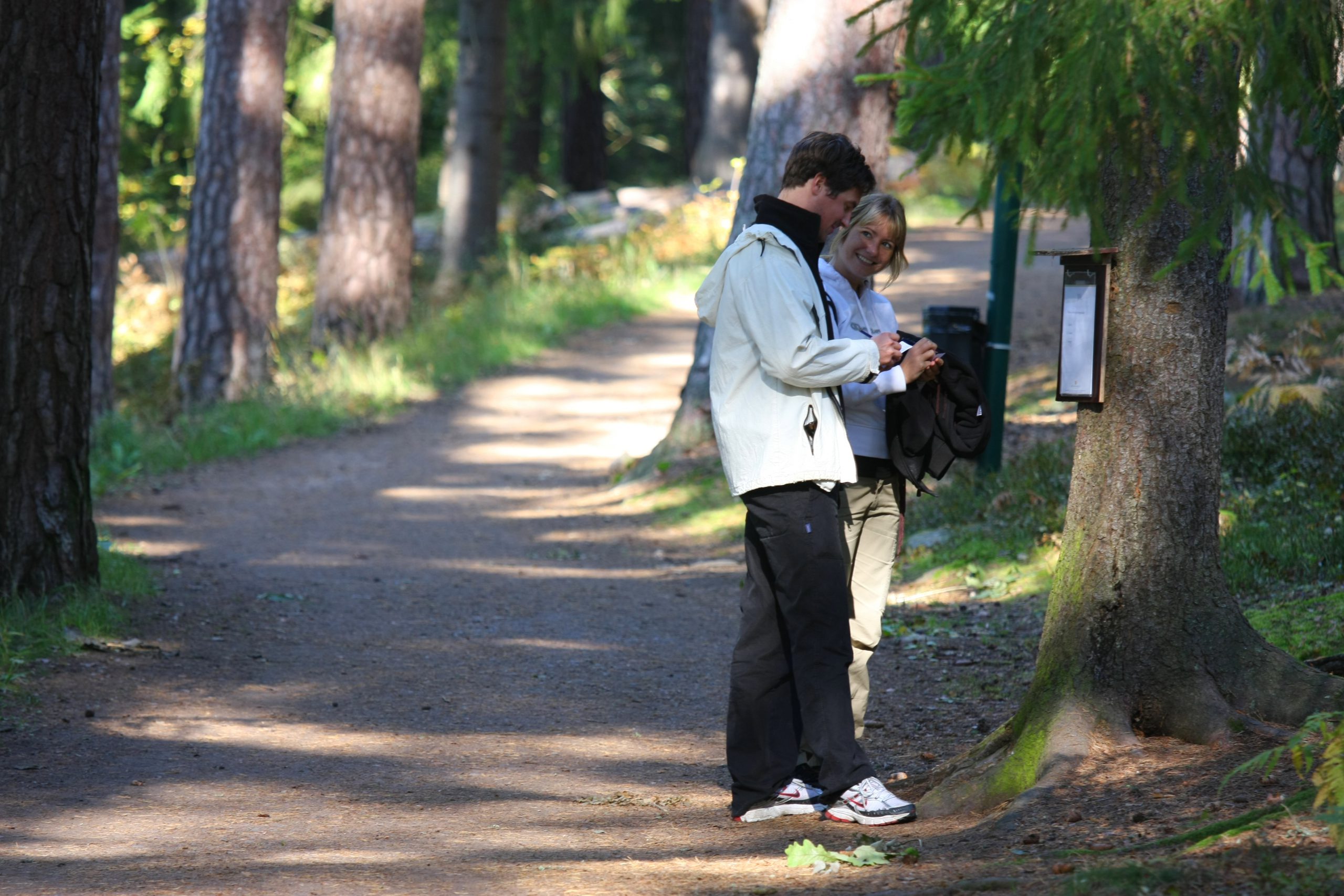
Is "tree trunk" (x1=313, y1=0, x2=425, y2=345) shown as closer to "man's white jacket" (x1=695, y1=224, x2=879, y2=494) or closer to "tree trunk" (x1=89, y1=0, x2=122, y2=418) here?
"tree trunk" (x1=89, y1=0, x2=122, y2=418)

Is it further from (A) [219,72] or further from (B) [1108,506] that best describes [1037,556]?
(A) [219,72]

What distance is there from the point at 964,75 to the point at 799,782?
90.5 inches

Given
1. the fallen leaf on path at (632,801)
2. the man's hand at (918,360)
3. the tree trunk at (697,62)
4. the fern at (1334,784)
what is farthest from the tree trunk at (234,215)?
the tree trunk at (697,62)

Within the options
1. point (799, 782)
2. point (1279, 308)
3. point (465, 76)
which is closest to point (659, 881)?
point (799, 782)

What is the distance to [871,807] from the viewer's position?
13.4ft

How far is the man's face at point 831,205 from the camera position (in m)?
4.21

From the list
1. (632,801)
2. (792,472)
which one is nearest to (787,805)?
(632,801)

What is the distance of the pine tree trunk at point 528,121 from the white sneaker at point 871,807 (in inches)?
773

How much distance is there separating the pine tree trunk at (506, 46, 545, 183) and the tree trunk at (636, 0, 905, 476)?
1269cm

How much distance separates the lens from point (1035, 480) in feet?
26.8

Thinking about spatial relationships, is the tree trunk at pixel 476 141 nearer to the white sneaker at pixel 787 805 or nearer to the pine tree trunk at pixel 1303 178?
the pine tree trunk at pixel 1303 178

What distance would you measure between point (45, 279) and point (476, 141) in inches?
510

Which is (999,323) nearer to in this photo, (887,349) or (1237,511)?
(1237,511)

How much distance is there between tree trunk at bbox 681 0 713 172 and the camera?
2752cm
